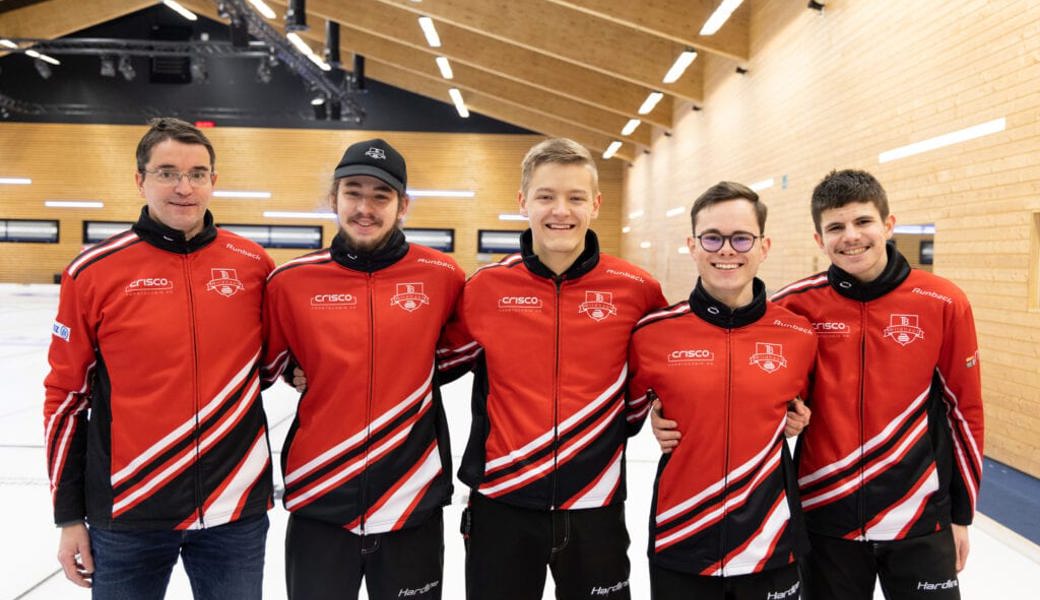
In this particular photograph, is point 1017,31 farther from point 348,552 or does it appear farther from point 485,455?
point 348,552

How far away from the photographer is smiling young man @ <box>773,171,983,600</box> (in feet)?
6.93

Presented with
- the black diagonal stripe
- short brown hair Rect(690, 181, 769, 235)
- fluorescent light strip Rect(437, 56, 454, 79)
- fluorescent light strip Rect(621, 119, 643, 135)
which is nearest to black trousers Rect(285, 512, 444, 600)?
the black diagonal stripe

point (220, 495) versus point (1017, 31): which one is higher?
point (1017, 31)

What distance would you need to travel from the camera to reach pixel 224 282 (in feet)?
7.00

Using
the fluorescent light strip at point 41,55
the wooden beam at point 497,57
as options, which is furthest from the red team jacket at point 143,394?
the fluorescent light strip at point 41,55

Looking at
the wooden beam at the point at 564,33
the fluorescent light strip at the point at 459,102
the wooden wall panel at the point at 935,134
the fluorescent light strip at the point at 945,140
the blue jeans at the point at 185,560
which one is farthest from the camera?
the fluorescent light strip at the point at 459,102

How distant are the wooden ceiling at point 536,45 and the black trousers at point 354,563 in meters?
10.6

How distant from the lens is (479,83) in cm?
1969

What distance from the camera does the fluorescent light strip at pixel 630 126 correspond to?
18984mm

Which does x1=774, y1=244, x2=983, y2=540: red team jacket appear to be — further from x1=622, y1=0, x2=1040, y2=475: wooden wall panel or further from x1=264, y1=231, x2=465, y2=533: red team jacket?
x1=622, y1=0, x2=1040, y2=475: wooden wall panel

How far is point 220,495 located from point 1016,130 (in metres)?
6.09

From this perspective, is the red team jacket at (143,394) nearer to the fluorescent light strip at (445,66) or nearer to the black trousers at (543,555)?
the black trousers at (543,555)

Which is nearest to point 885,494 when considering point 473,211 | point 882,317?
point 882,317

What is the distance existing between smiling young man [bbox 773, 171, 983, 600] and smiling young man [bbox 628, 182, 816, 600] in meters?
0.15
